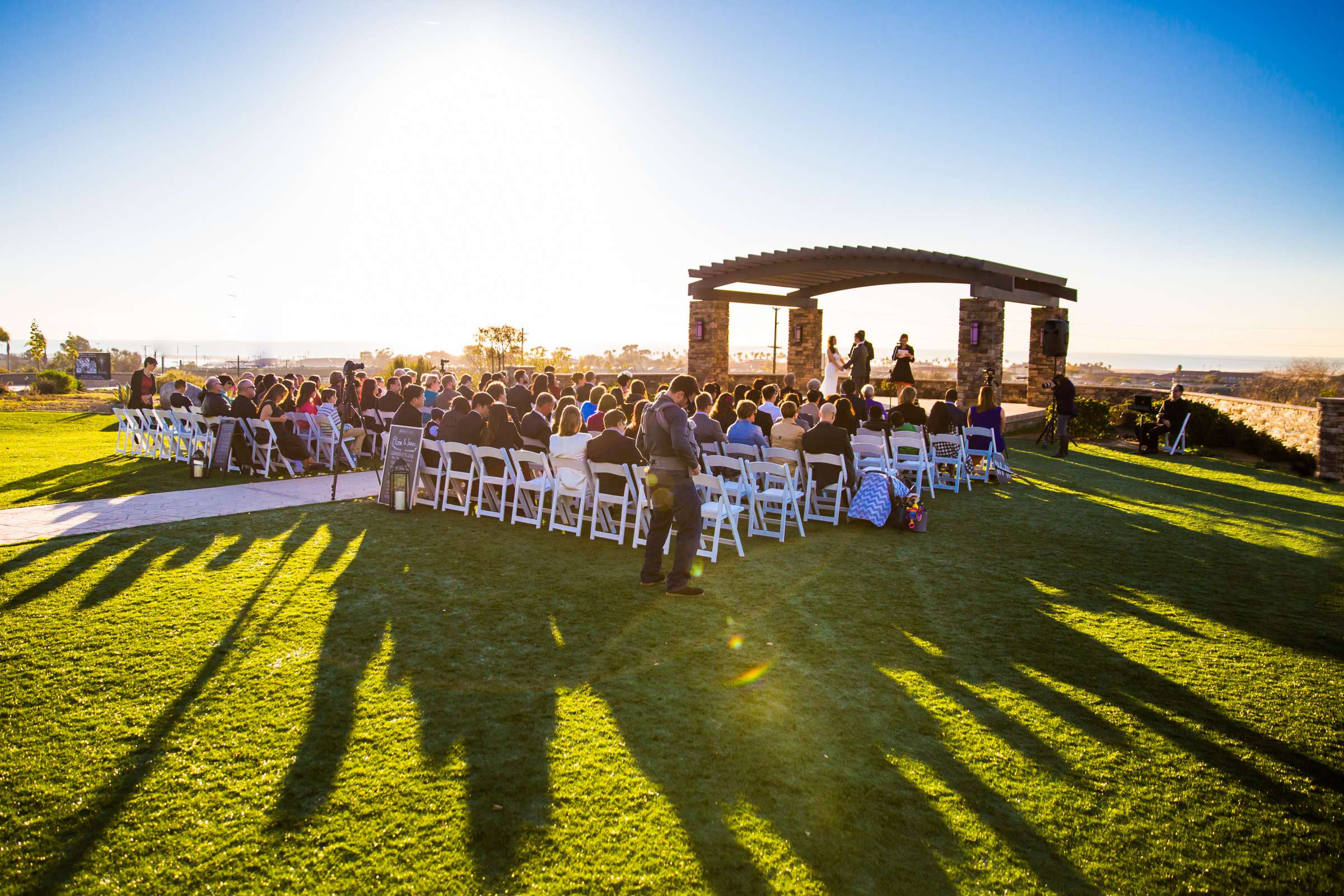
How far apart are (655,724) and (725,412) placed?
6.30 m

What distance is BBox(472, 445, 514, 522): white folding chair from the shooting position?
8.05m

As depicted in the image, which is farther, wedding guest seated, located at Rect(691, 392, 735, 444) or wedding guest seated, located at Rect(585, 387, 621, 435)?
wedding guest seated, located at Rect(585, 387, 621, 435)

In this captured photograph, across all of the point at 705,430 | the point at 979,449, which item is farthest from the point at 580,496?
the point at 979,449

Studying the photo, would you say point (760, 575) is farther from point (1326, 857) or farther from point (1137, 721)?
point (1326, 857)

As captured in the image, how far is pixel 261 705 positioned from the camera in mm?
3898

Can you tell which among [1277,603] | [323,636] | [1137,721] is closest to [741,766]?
[1137,721]

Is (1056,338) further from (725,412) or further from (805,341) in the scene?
(725,412)

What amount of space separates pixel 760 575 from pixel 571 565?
1694 mm

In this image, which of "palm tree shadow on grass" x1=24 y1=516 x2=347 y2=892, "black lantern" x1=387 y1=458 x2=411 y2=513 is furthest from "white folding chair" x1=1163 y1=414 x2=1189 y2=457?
"palm tree shadow on grass" x1=24 y1=516 x2=347 y2=892

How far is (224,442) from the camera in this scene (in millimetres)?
10820

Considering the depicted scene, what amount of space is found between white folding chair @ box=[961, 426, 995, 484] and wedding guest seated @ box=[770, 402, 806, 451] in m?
3.68

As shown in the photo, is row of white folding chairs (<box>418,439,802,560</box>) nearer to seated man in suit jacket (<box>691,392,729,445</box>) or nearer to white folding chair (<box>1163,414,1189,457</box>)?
seated man in suit jacket (<box>691,392,729,445</box>)

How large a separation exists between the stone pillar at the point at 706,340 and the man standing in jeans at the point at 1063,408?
900 centimetres

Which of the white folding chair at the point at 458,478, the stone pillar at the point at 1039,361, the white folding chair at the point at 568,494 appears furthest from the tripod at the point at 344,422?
the stone pillar at the point at 1039,361
